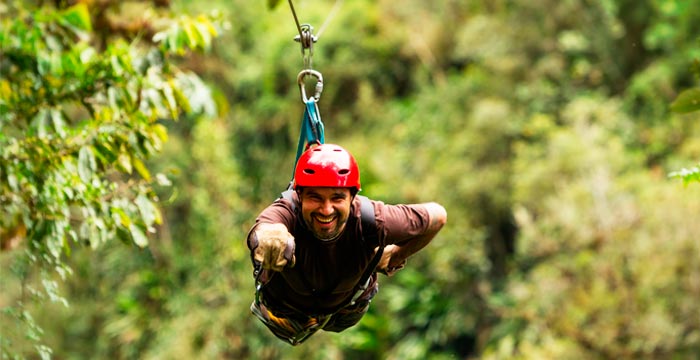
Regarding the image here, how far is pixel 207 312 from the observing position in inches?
530

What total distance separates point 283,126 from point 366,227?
1326cm

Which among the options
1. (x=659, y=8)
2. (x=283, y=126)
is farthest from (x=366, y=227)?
→ (x=283, y=126)

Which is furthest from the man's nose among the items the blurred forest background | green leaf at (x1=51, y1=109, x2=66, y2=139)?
the blurred forest background

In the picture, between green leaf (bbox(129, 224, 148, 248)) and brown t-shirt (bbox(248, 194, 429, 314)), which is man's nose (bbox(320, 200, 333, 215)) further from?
green leaf (bbox(129, 224, 148, 248))

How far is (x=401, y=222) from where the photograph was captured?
3.53 m

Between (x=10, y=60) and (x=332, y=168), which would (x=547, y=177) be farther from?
(x=332, y=168)

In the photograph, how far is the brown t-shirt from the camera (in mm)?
3465

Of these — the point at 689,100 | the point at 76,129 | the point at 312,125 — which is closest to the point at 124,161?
the point at 76,129

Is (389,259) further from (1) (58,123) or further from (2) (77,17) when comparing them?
(2) (77,17)

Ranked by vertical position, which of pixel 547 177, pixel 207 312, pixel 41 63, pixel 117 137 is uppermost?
pixel 547 177

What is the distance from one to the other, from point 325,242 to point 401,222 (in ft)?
0.97

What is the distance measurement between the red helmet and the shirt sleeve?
23cm

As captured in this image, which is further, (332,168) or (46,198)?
(46,198)

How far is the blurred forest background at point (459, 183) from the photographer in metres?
11.4
